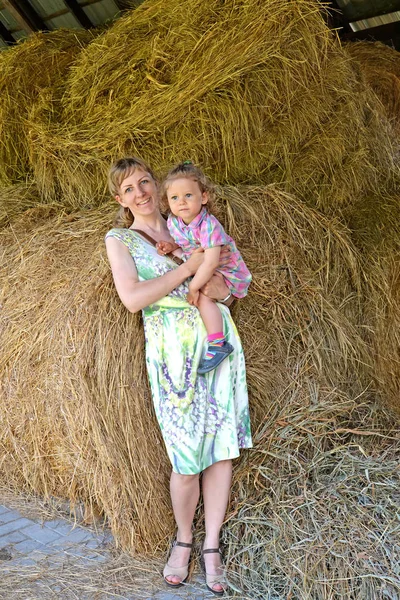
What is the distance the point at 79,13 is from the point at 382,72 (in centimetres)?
209

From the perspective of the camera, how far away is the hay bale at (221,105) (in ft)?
8.88

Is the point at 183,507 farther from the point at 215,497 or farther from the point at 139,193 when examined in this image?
the point at 139,193

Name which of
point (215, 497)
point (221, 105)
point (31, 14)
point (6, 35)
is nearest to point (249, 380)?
point (215, 497)

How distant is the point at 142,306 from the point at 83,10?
3116 mm

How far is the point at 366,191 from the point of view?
10.3 feet

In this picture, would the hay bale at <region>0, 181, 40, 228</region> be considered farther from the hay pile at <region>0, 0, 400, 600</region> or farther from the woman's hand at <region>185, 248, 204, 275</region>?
the woman's hand at <region>185, 248, 204, 275</region>

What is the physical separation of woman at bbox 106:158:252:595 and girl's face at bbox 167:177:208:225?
14 cm

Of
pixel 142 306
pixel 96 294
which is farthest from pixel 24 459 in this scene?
pixel 142 306

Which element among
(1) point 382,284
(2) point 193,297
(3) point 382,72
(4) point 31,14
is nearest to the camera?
(2) point 193,297

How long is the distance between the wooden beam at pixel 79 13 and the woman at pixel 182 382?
2603 mm

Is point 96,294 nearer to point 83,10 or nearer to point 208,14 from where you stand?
point 208,14

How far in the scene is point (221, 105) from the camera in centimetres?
272

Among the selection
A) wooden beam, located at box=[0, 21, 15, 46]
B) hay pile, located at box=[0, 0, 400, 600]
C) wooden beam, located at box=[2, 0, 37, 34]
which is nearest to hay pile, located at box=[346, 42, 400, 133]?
hay pile, located at box=[0, 0, 400, 600]

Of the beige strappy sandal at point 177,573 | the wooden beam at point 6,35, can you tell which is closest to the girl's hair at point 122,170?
the beige strappy sandal at point 177,573
